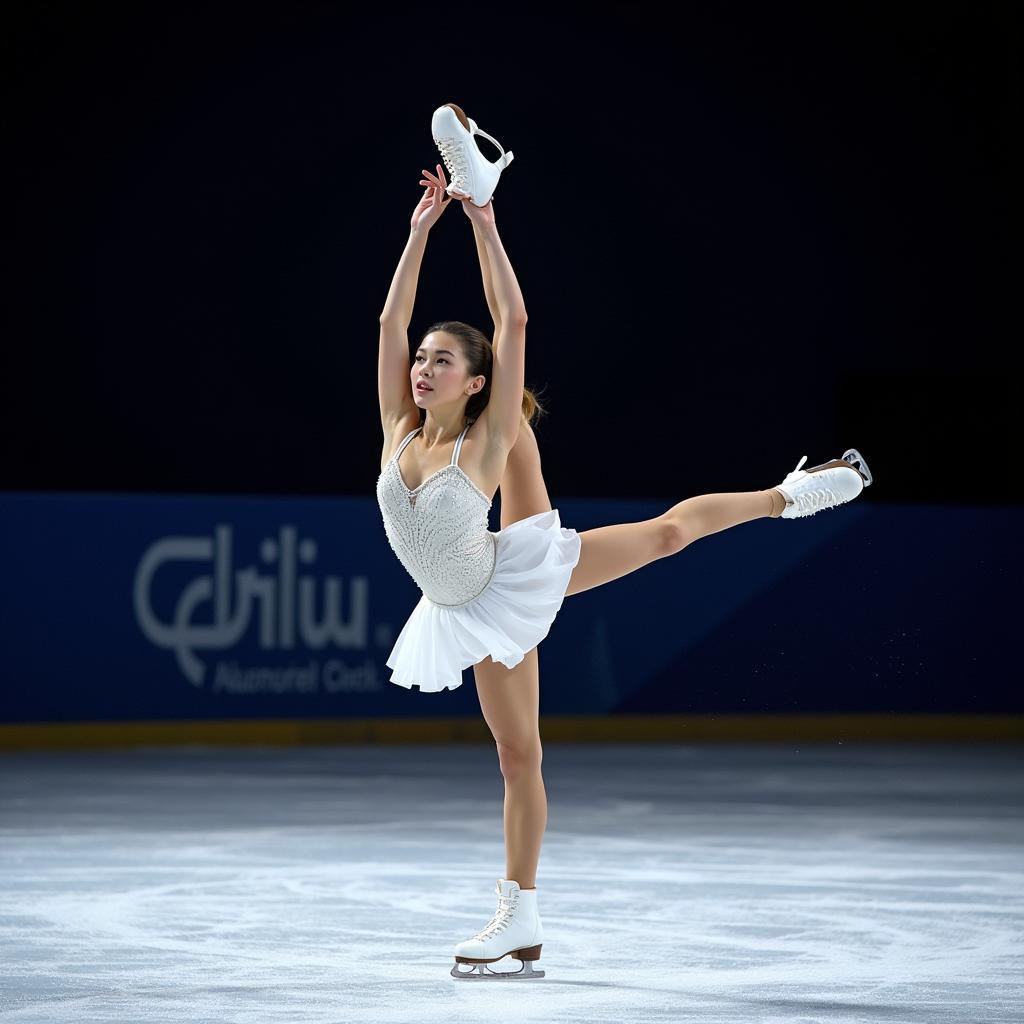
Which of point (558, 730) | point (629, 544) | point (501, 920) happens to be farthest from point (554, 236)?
point (501, 920)

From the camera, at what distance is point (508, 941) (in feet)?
16.5

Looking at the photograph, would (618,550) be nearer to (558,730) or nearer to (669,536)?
(669,536)

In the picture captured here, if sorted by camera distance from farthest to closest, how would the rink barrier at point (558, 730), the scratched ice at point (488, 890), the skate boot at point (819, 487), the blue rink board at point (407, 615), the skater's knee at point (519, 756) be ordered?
the rink barrier at point (558, 730) < the blue rink board at point (407, 615) < the skate boot at point (819, 487) < the skater's knee at point (519, 756) < the scratched ice at point (488, 890)

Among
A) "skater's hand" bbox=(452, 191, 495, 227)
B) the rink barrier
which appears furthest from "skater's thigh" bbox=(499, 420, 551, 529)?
the rink barrier

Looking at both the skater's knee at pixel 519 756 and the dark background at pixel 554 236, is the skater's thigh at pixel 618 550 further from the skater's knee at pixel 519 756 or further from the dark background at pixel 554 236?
the dark background at pixel 554 236

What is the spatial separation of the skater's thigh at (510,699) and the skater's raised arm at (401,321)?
2.14ft

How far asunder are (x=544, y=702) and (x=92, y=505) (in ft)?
9.58

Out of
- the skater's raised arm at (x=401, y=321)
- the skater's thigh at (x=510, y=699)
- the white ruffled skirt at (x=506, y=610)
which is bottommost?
the skater's thigh at (x=510, y=699)

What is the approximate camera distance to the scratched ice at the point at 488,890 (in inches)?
187

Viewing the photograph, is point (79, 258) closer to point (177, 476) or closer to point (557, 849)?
point (177, 476)

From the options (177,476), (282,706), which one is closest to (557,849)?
(282,706)

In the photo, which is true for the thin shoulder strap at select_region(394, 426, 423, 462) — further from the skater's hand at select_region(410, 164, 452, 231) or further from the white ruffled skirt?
the skater's hand at select_region(410, 164, 452, 231)

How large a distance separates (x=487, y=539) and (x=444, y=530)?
16 cm

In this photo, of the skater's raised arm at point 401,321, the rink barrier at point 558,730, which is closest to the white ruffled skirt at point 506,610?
the skater's raised arm at point 401,321
